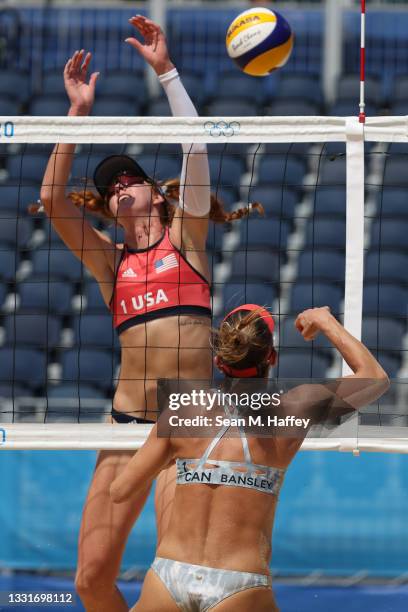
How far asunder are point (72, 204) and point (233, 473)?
6.42ft

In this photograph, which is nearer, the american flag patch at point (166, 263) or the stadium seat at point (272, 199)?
the american flag patch at point (166, 263)

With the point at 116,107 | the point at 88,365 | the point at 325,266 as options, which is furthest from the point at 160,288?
the point at 116,107

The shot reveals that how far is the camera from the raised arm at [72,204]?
4809 mm

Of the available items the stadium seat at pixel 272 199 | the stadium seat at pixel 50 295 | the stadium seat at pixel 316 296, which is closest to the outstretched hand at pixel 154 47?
the stadium seat at pixel 316 296

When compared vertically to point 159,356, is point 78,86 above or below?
above

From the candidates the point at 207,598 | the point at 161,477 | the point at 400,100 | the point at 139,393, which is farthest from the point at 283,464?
the point at 400,100

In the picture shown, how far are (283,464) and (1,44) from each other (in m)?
10.6

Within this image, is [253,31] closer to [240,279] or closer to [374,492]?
[374,492]

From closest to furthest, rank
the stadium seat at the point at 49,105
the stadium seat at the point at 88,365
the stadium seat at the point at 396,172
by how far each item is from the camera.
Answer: the stadium seat at the point at 88,365 → the stadium seat at the point at 396,172 → the stadium seat at the point at 49,105

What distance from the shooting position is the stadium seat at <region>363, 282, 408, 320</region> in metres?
9.45

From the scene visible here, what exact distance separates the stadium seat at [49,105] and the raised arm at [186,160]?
7229mm

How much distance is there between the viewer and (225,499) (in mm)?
3332

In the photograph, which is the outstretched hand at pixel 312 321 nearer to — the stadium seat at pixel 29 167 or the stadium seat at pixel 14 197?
the stadium seat at pixel 14 197

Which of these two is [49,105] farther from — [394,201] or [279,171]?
[394,201]
